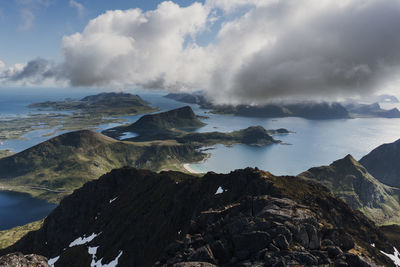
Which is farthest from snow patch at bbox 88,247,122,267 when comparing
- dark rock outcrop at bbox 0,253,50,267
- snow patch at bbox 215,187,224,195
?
snow patch at bbox 215,187,224,195

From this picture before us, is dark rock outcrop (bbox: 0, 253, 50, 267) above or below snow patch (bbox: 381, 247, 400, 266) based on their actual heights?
above

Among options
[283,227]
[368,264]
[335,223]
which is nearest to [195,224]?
[283,227]

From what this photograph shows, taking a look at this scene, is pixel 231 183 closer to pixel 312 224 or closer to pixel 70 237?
pixel 312 224

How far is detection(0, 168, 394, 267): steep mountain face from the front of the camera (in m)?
41.3

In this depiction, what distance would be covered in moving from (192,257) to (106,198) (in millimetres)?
117873

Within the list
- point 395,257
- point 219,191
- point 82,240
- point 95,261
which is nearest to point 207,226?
point 219,191

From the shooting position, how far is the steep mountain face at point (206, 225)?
1628 inches

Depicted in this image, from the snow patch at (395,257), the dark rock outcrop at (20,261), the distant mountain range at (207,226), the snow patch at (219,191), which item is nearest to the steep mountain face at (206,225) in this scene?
the distant mountain range at (207,226)

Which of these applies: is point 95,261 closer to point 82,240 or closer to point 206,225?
point 82,240

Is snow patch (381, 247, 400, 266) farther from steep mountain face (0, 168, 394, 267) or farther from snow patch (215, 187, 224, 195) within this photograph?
snow patch (215, 187, 224, 195)

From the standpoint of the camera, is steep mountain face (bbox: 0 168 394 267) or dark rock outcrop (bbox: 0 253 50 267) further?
dark rock outcrop (bbox: 0 253 50 267)

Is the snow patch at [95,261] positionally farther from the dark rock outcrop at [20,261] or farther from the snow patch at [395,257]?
the snow patch at [395,257]

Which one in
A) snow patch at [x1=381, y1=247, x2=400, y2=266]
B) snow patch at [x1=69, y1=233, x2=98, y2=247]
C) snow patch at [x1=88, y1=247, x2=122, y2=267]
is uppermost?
snow patch at [x1=381, y1=247, x2=400, y2=266]

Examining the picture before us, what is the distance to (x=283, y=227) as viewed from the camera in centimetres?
4288
